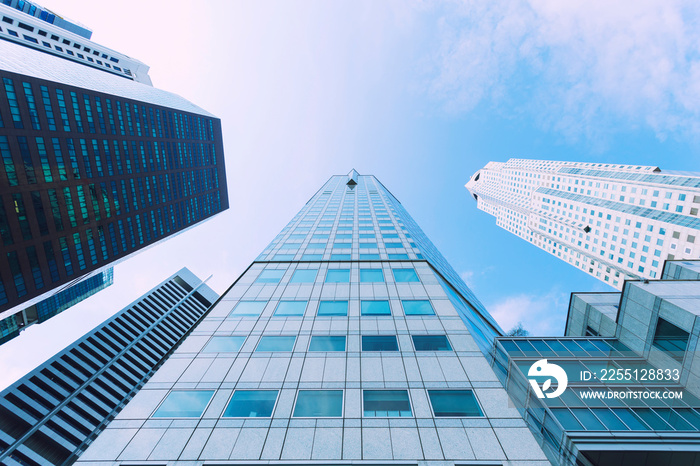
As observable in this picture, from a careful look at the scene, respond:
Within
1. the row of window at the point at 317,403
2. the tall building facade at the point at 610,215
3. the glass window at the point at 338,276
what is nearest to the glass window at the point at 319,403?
the row of window at the point at 317,403

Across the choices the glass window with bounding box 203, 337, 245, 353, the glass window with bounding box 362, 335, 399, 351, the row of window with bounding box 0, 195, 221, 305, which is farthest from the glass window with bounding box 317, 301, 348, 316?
the row of window with bounding box 0, 195, 221, 305

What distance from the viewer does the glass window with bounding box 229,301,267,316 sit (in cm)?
2077

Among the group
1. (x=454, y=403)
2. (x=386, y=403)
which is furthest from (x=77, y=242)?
(x=454, y=403)

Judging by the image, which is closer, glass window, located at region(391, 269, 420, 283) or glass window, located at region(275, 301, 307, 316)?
glass window, located at region(275, 301, 307, 316)

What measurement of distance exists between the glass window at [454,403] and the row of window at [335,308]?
6.44 meters

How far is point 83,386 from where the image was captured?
71062 mm

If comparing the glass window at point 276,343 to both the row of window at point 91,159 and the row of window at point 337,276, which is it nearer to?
the row of window at point 337,276

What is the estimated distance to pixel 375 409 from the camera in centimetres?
1312

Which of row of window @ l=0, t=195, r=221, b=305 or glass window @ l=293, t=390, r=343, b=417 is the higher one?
glass window @ l=293, t=390, r=343, b=417

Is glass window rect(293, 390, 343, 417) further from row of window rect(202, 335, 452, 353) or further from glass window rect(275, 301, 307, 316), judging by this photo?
glass window rect(275, 301, 307, 316)

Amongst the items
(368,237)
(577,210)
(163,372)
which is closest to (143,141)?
(368,237)

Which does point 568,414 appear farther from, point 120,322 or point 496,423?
point 120,322

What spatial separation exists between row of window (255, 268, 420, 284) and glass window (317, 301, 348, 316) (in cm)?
365

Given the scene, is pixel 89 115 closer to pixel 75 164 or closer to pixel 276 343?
pixel 75 164
